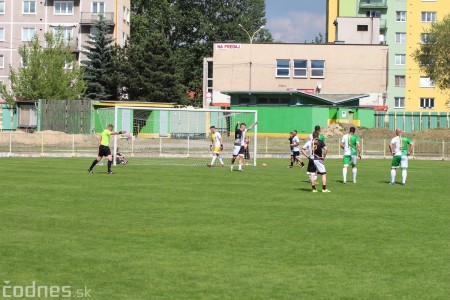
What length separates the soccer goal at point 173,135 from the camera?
46.4 meters

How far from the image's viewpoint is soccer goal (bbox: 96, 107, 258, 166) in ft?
152

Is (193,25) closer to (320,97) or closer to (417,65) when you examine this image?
(417,65)

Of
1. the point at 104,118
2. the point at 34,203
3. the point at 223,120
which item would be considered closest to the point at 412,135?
the point at 223,120

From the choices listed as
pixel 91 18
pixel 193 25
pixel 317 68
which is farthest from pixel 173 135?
pixel 193 25

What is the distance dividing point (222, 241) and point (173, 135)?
41.0 meters

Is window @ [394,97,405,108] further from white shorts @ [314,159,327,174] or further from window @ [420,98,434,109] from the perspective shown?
white shorts @ [314,159,327,174]

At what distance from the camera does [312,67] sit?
85.1 m

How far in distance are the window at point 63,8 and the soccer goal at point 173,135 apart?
29777 millimetres

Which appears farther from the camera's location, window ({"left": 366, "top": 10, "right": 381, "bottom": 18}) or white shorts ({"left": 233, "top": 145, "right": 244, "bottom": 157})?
window ({"left": 366, "top": 10, "right": 381, "bottom": 18})

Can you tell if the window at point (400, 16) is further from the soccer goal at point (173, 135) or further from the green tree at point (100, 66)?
the soccer goal at point (173, 135)

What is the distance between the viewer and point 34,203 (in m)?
20.2

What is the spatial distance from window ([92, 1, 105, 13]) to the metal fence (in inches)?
1349

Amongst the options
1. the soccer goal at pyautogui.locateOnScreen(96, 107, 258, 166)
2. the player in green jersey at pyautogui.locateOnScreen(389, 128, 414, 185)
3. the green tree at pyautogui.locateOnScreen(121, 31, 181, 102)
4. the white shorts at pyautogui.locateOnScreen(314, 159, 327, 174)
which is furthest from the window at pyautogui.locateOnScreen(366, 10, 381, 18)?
the white shorts at pyautogui.locateOnScreen(314, 159, 327, 174)

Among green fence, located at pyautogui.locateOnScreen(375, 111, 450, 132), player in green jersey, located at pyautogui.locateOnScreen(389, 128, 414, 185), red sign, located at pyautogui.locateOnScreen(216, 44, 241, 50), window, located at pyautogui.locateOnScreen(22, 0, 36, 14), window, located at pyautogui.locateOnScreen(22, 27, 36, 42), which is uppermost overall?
window, located at pyautogui.locateOnScreen(22, 0, 36, 14)
